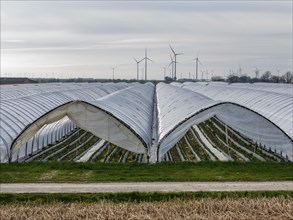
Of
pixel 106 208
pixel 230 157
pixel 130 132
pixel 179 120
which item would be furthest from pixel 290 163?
pixel 106 208

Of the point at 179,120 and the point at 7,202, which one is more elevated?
the point at 179,120

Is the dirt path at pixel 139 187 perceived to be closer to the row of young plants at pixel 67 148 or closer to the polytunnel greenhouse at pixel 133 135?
the polytunnel greenhouse at pixel 133 135

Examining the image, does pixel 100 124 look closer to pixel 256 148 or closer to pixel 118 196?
pixel 118 196

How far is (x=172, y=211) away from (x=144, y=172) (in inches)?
312

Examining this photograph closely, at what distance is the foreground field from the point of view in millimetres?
9500

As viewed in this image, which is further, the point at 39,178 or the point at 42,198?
the point at 39,178

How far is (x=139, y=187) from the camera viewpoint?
1574 cm

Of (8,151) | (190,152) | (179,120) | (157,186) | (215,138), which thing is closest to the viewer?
(157,186)

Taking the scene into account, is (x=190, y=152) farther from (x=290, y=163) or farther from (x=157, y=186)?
(x=157, y=186)

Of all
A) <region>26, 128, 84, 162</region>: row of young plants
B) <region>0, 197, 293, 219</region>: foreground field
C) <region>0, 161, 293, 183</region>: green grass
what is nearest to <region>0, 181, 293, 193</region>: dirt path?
<region>0, 161, 293, 183</region>: green grass

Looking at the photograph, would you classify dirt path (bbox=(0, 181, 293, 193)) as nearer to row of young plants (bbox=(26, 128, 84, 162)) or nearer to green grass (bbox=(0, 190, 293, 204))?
green grass (bbox=(0, 190, 293, 204))

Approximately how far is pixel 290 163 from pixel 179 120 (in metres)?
4.98

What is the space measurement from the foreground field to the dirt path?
4783mm

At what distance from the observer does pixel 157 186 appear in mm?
15867
